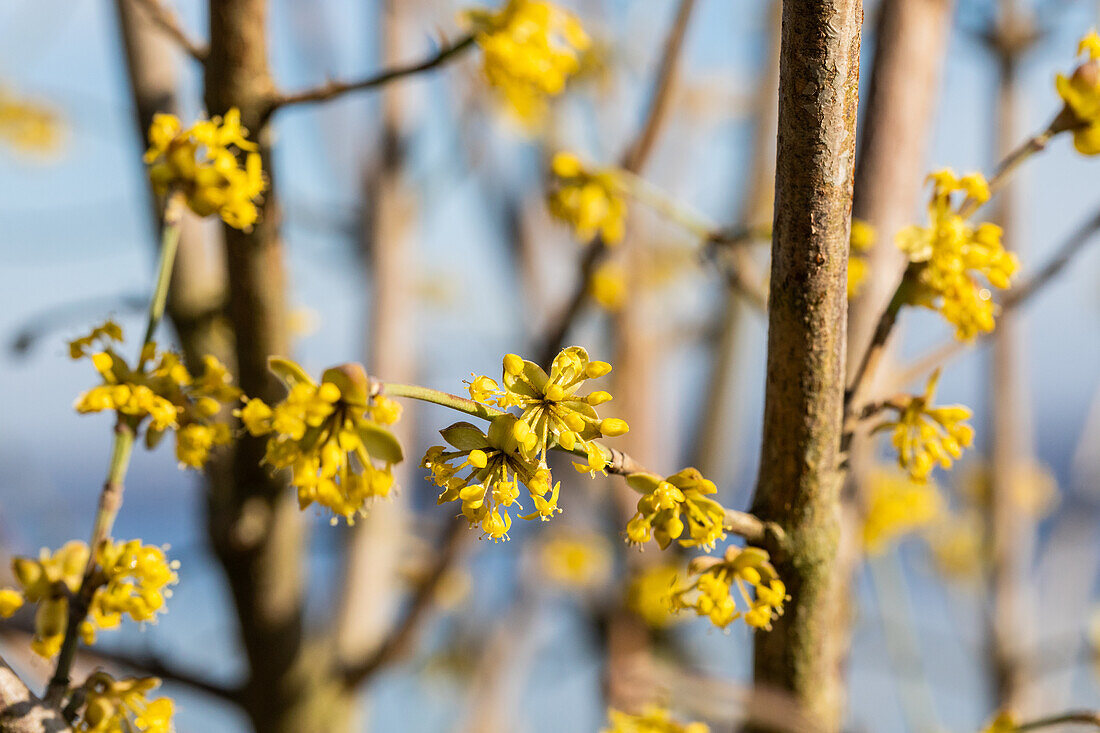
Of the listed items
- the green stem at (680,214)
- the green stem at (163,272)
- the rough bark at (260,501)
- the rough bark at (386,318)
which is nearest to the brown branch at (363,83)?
the rough bark at (260,501)

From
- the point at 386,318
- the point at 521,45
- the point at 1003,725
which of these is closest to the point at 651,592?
the point at 386,318

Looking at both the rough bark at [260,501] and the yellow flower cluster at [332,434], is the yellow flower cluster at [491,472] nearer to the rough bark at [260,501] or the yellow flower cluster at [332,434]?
the yellow flower cluster at [332,434]

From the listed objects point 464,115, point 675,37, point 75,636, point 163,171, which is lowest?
point 75,636

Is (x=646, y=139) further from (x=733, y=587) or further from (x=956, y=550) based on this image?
(x=956, y=550)

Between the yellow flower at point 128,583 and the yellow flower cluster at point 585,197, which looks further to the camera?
the yellow flower cluster at point 585,197

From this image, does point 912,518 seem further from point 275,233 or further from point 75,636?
point 75,636

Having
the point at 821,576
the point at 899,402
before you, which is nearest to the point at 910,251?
the point at 899,402
